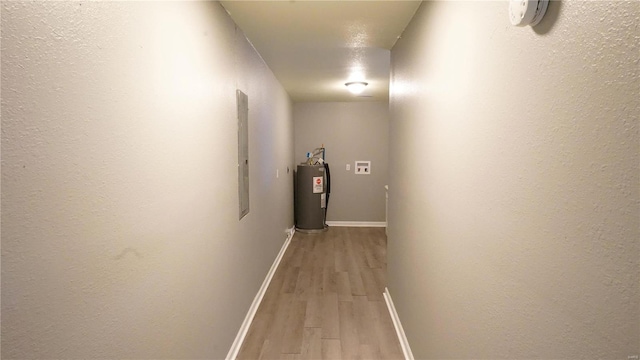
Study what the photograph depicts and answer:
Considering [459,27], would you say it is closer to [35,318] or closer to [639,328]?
[639,328]

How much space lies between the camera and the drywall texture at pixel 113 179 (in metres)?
0.73

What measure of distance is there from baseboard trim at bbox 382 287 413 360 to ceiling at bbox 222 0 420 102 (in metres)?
2.20

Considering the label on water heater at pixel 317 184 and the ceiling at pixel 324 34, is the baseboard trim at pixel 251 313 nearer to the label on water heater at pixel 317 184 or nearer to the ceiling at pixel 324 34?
the label on water heater at pixel 317 184

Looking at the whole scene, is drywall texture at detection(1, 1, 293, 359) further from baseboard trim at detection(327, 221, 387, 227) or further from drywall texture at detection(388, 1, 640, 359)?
baseboard trim at detection(327, 221, 387, 227)

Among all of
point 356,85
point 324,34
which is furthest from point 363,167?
point 324,34

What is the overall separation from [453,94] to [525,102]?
1.95 ft

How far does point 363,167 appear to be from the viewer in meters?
6.27

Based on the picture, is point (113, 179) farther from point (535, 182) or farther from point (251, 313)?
point (251, 313)

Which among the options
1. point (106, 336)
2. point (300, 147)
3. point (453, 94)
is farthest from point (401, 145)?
point (300, 147)

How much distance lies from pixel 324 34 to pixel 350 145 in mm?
3753

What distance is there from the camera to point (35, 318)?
2.49 feet

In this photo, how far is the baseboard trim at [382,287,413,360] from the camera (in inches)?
90.4

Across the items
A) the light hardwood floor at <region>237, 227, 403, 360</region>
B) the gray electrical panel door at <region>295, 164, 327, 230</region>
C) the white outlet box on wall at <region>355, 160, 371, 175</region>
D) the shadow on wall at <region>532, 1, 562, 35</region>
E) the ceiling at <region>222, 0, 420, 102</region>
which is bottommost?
the light hardwood floor at <region>237, 227, 403, 360</region>

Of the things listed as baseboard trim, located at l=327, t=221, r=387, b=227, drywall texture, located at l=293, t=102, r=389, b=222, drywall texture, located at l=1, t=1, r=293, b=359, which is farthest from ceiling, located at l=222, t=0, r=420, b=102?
baseboard trim, located at l=327, t=221, r=387, b=227
